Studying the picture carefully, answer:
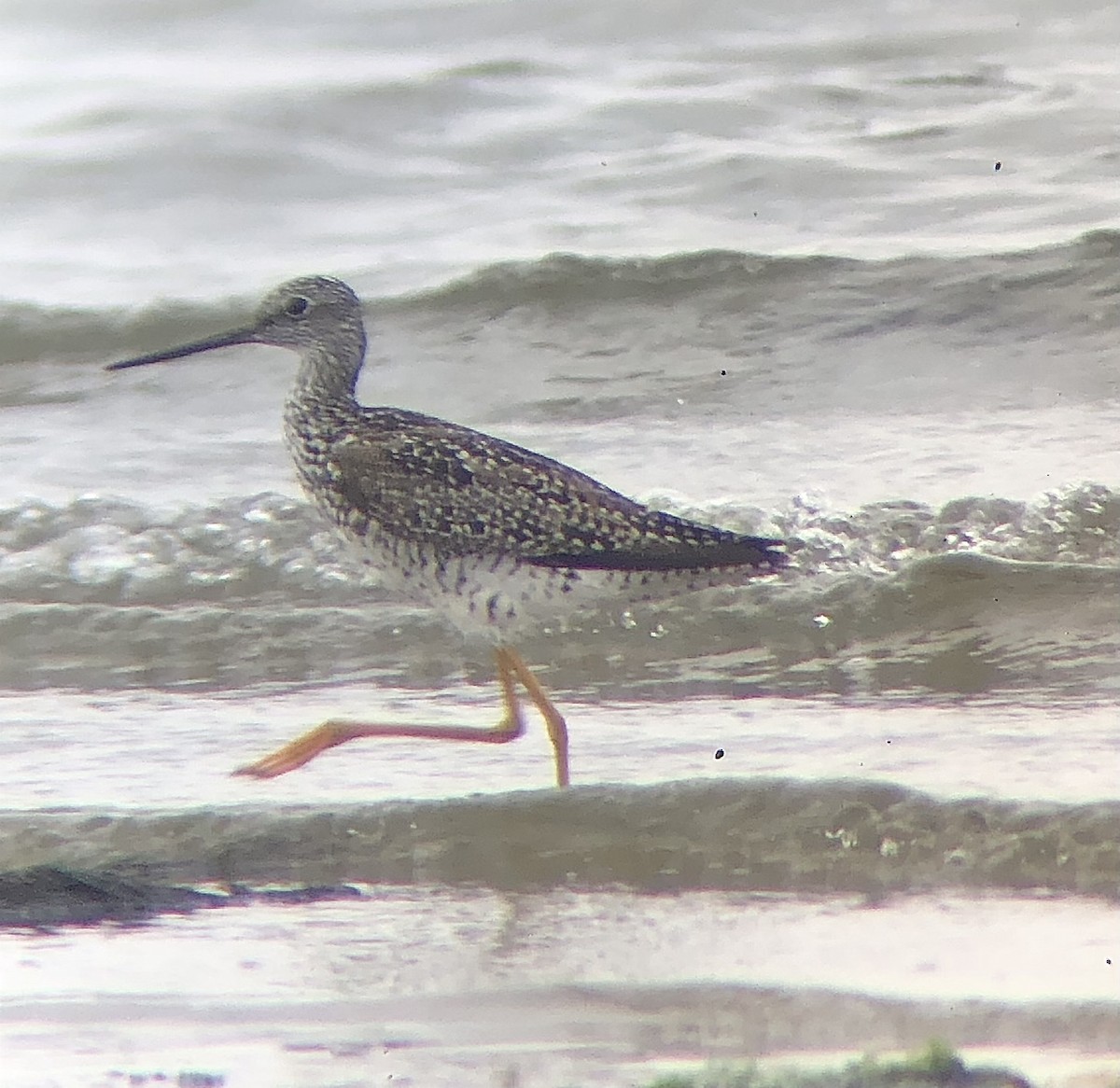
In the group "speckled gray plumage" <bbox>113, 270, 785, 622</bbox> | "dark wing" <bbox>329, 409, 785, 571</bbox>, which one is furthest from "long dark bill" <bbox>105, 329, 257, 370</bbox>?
"dark wing" <bbox>329, 409, 785, 571</bbox>

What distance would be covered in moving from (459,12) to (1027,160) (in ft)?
12.9

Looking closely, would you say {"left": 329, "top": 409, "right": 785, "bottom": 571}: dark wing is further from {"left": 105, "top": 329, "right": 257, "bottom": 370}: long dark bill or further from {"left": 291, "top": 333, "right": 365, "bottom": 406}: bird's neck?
{"left": 105, "top": 329, "right": 257, "bottom": 370}: long dark bill

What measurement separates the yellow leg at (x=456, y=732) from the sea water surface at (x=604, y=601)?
0.26 ft

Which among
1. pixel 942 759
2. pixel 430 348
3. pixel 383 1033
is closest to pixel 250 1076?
pixel 383 1033

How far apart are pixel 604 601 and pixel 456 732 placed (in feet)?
1.75

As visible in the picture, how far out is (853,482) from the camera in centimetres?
868

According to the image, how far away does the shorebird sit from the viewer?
607 centimetres

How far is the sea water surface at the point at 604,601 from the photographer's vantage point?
4535 millimetres

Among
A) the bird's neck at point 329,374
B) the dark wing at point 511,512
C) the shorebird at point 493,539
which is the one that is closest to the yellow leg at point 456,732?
the shorebird at point 493,539

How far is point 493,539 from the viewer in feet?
20.1

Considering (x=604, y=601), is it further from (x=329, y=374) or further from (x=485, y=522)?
(x=329, y=374)

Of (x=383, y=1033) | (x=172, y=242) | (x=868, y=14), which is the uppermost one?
(x=868, y=14)

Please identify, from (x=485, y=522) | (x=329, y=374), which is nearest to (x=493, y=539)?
(x=485, y=522)

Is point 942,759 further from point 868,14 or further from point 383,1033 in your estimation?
point 868,14
